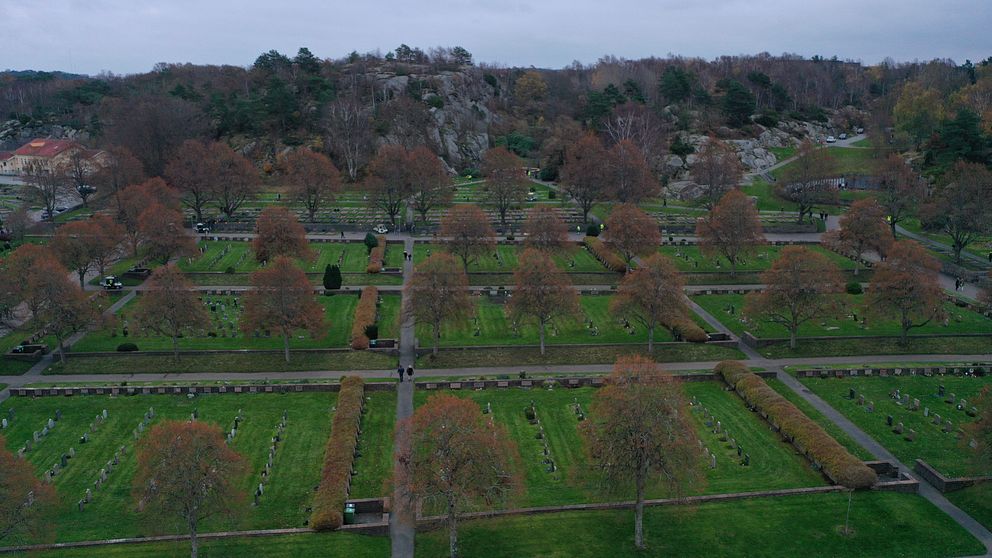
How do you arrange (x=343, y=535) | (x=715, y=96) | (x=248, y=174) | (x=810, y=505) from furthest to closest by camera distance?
(x=715, y=96) < (x=248, y=174) < (x=810, y=505) < (x=343, y=535)

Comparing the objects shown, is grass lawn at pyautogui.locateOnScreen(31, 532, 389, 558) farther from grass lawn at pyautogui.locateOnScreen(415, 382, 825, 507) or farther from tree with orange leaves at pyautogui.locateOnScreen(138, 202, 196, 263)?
tree with orange leaves at pyautogui.locateOnScreen(138, 202, 196, 263)

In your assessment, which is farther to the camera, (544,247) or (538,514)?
(544,247)

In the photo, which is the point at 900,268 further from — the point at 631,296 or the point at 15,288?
the point at 15,288

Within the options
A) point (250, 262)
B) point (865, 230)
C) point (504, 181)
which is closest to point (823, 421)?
point (865, 230)

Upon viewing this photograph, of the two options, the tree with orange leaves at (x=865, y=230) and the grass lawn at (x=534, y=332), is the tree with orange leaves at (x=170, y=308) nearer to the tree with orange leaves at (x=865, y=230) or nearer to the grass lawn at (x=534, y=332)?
the grass lawn at (x=534, y=332)

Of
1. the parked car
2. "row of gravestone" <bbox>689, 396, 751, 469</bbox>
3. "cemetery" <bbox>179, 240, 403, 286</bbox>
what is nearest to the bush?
"cemetery" <bbox>179, 240, 403, 286</bbox>

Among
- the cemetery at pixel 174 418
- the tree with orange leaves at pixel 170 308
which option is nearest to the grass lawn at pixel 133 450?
the cemetery at pixel 174 418

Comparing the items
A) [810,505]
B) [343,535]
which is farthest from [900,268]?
[343,535]
